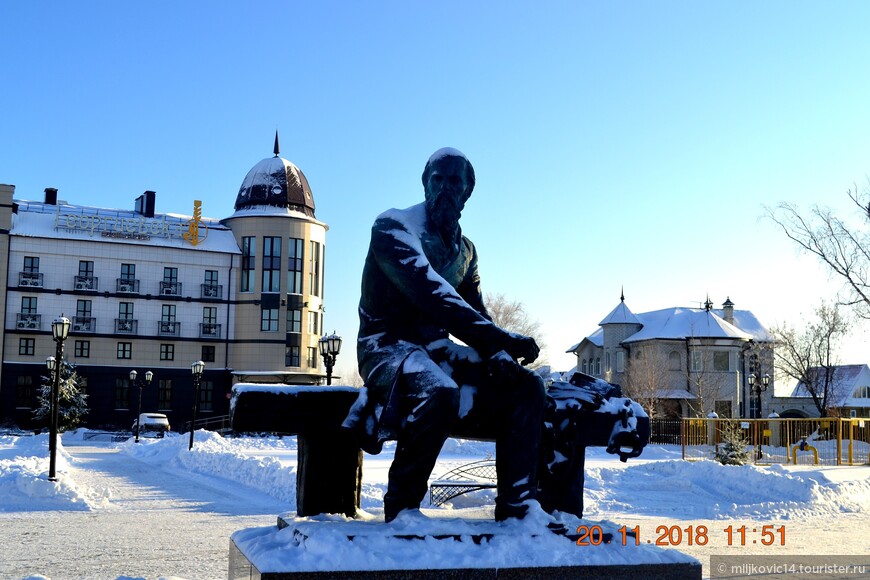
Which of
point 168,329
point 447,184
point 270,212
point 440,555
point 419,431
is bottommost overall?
point 440,555

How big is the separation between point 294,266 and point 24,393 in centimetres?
1629

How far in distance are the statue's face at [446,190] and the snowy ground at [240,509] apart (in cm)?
143

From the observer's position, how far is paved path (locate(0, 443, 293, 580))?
8.59 meters

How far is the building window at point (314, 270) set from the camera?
54.8 metres

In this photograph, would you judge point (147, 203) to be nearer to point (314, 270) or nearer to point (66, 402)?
point (314, 270)

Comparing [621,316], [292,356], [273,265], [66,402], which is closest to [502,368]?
[66,402]

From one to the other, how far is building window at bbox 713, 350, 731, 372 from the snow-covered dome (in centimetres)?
2678

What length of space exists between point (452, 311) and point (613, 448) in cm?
122

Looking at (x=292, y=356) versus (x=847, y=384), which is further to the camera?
(x=847, y=384)

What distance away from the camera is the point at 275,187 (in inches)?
2143

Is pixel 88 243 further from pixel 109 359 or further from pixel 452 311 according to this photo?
pixel 452 311

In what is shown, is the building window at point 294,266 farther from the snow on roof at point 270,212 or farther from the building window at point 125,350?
the building window at point 125,350

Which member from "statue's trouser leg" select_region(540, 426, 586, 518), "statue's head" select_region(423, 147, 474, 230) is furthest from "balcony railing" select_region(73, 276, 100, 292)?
"statue's trouser leg" select_region(540, 426, 586, 518)

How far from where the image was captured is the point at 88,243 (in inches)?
2044
